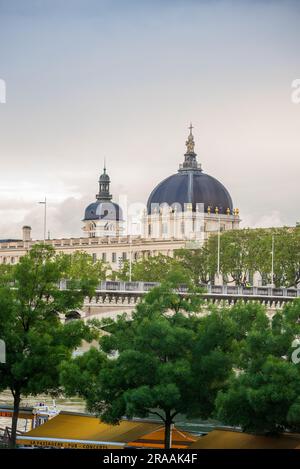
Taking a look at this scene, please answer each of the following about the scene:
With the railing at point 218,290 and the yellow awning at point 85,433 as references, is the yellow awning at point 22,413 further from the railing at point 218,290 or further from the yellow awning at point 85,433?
the railing at point 218,290

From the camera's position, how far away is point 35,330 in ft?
204

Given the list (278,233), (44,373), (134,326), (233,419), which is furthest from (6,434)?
(278,233)

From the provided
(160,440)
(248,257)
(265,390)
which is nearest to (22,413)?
(160,440)

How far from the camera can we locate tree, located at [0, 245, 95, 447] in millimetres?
61469

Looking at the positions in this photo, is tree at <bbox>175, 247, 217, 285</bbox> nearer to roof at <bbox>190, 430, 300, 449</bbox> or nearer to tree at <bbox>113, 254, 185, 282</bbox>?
tree at <bbox>113, 254, 185, 282</bbox>

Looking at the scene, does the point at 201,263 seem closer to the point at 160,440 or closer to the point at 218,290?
the point at 218,290

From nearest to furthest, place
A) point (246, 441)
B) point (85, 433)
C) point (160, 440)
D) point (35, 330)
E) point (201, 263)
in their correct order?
1. point (246, 441)
2. point (160, 440)
3. point (85, 433)
4. point (35, 330)
5. point (201, 263)

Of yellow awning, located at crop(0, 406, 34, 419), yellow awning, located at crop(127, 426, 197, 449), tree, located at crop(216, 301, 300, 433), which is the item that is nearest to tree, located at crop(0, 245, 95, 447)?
yellow awning, located at crop(0, 406, 34, 419)

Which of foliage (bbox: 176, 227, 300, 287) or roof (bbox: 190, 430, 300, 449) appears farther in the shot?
foliage (bbox: 176, 227, 300, 287)

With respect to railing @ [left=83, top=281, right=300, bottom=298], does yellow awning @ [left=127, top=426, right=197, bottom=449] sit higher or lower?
lower

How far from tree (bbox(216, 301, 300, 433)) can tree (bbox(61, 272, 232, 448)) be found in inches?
50.4

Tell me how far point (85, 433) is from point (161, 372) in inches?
163

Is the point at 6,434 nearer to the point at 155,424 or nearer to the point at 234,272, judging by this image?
the point at 155,424

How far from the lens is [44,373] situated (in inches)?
2437
